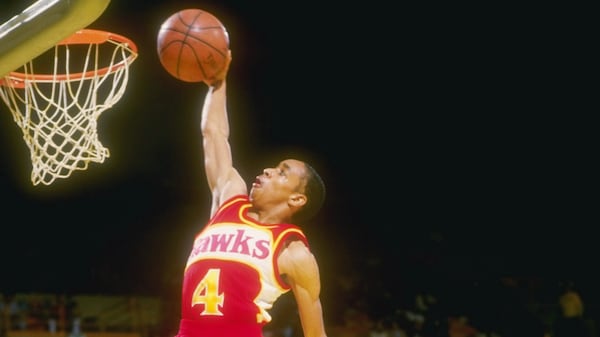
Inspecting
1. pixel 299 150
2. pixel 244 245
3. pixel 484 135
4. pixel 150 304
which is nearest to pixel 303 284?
pixel 244 245

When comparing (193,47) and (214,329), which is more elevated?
(193,47)

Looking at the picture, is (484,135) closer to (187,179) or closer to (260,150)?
(260,150)

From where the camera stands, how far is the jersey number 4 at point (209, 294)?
12.1ft

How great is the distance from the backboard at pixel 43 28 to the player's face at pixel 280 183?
3.45 ft

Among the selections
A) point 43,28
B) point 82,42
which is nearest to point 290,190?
point 43,28

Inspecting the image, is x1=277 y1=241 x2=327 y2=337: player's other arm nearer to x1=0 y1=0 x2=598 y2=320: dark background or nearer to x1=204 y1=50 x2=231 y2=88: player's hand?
x1=204 y1=50 x2=231 y2=88: player's hand

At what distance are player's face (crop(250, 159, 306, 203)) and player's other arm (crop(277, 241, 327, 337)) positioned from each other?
32 cm

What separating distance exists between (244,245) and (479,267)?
6838 mm

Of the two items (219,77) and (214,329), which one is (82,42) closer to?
(219,77)

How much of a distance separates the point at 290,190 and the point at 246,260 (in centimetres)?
46

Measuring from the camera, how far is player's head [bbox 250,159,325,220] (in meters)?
4.07

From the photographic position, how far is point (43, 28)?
3799 mm

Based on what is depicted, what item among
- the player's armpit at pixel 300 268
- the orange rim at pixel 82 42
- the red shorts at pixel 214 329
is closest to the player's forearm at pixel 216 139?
the player's armpit at pixel 300 268

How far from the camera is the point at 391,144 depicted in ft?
34.0
